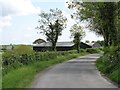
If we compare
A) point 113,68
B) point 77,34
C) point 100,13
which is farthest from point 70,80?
point 77,34

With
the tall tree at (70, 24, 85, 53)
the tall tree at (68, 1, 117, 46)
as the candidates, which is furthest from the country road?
the tall tree at (70, 24, 85, 53)

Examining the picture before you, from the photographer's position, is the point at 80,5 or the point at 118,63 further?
the point at 80,5

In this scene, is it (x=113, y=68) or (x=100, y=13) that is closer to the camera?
(x=113, y=68)

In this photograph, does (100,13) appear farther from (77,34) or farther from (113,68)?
(77,34)

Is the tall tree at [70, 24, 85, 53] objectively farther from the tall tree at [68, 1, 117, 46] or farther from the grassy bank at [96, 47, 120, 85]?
the grassy bank at [96, 47, 120, 85]

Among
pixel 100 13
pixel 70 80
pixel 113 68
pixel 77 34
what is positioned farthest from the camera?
pixel 77 34

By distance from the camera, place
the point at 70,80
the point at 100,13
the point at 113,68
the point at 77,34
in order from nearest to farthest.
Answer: the point at 70,80 → the point at 113,68 → the point at 100,13 → the point at 77,34

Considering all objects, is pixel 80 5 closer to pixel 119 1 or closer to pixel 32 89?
pixel 119 1

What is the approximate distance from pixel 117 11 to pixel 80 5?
1172cm

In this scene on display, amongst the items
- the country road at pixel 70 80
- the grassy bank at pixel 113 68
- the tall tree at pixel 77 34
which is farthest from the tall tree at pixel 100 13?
the tall tree at pixel 77 34

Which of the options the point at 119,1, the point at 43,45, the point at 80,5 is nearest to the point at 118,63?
the point at 119,1

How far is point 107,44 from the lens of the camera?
171 feet

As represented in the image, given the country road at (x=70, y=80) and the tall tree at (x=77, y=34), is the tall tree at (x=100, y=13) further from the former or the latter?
the tall tree at (x=77, y=34)

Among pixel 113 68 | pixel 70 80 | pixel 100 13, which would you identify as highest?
pixel 100 13
